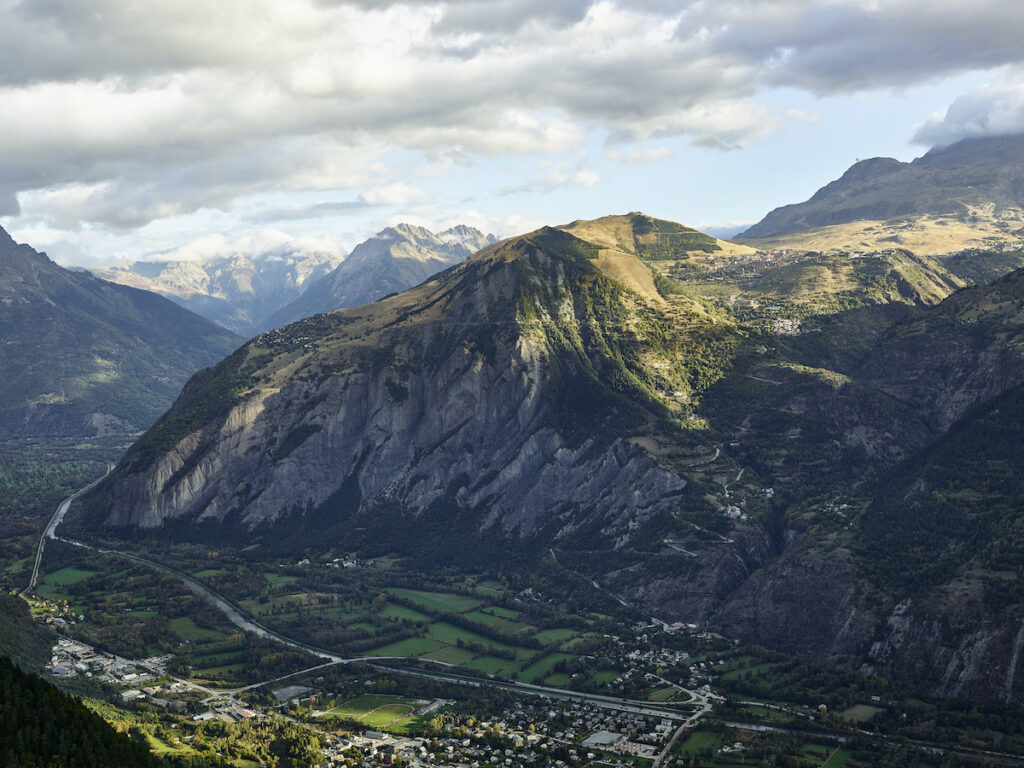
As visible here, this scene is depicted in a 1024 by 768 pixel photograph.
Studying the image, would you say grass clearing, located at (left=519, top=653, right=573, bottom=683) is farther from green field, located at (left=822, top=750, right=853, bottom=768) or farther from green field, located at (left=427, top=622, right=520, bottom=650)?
green field, located at (left=822, top=750, right=853, bottom=768)

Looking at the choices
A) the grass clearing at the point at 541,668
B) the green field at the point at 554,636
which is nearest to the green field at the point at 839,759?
the grass clearing at the point at 541,668

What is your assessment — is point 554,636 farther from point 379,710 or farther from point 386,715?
point 386,715

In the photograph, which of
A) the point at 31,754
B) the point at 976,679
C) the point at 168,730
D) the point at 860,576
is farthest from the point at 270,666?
the point at 976,679

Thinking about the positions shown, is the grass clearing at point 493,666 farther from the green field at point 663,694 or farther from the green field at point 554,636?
the green field at point 663,694

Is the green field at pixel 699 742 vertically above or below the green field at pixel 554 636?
below

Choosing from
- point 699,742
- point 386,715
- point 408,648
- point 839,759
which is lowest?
point 839,759

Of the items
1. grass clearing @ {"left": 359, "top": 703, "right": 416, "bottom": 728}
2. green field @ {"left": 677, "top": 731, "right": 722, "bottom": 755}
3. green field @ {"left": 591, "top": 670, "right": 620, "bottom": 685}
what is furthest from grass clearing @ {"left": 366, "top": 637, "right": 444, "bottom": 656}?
green field @ {"left": 677, "top": 731, "right": 722, "bottom": 755}

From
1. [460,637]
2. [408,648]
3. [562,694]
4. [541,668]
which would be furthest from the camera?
[460,637]

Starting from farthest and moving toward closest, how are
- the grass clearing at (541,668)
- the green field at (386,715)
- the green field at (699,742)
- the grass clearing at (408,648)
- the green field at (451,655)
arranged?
the grass clearing at (408,648)
the green field at (451,655)
the grass clearing at (541,668)
the green field at (386,715)
the green field at (699,742)

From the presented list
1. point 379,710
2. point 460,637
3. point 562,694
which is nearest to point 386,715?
point 379,710

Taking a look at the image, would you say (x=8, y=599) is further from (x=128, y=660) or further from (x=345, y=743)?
(x=345, y=743)

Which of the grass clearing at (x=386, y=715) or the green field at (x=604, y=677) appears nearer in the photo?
the grass clearing at (x=386, y=715)
